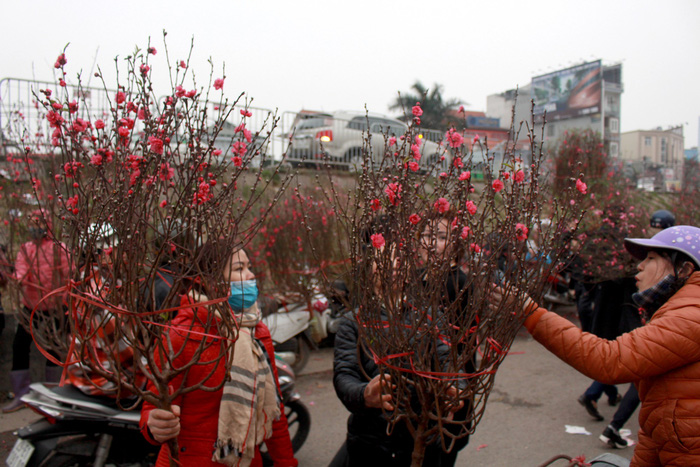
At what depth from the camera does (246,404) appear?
8.40 ft

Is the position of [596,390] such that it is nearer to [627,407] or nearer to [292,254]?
[627,407]

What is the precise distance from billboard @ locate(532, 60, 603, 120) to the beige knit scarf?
155 ft

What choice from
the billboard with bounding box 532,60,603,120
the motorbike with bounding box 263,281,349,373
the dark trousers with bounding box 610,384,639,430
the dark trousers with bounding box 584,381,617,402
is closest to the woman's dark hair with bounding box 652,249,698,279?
the dark trousers with bounding box 610,384,639,430

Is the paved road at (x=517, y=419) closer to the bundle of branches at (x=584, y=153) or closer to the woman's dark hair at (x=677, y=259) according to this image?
the woman's dark hair at (x=677, y=259)

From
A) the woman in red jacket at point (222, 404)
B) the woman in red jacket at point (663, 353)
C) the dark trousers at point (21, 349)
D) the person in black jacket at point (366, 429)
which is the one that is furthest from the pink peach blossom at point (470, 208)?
the dark trousers at point (21, 349)

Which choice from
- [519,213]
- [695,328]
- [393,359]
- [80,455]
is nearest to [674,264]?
[695,328]

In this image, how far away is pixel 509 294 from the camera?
2.12m

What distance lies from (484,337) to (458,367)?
0.56ft

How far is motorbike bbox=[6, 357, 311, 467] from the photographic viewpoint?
3.21 metres

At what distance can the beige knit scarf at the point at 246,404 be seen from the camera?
8.19 ft

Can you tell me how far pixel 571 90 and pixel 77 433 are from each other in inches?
2075

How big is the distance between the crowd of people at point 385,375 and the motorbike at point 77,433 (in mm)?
129

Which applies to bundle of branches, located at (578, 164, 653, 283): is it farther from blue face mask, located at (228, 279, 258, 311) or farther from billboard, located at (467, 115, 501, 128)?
billboard, located at (467, 115, 501, 128)

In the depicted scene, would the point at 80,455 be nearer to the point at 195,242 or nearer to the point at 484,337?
the point at 195,242
